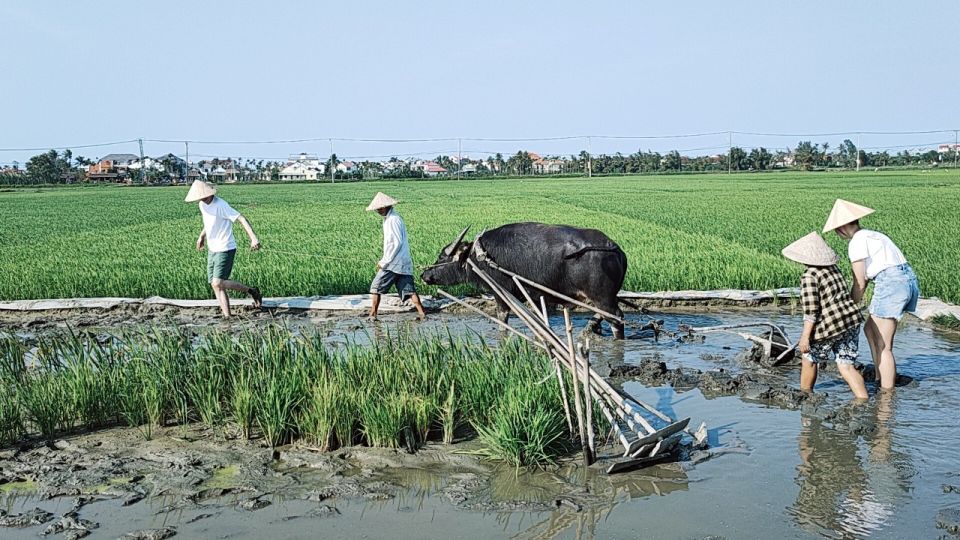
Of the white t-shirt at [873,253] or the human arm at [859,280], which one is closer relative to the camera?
the human arm at [859,280]

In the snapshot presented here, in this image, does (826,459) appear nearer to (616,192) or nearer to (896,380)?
(896,380)

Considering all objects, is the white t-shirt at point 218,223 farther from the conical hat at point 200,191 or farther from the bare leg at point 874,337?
the bare leg at point 874,337

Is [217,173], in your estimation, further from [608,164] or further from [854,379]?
[854,379]

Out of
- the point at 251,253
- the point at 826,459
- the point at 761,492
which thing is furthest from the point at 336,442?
the point at 251,253

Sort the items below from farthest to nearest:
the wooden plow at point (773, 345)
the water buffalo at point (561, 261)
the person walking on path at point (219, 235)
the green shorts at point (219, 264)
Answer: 1. the green shorts at point (219, 264)
2. the person walking on path at point (219, 235)
3. the water buffalo at point (561, 261)
4. the wooden plow at point (773, 345)

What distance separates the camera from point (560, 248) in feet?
27.0

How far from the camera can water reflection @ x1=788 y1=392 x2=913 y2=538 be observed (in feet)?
13.6

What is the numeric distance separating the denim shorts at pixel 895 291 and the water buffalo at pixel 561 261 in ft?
7.91

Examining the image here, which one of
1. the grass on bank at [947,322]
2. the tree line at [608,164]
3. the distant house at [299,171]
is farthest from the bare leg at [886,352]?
the distant house at [299,171]

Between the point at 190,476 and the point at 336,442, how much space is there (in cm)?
84

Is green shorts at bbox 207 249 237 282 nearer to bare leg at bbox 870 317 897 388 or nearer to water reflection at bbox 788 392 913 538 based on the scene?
water reflection at bbox 788 392 913 538

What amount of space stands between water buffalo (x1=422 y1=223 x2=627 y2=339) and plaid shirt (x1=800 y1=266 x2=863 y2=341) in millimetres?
2323

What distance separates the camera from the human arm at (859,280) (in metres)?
5.95

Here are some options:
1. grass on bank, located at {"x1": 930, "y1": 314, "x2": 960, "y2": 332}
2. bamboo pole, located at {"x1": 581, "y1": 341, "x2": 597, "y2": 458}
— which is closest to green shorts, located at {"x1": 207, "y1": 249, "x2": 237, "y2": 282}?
bamboo pole, located at {"x1": 581, "y1": 341, "x2": 597, "y2": 458}
